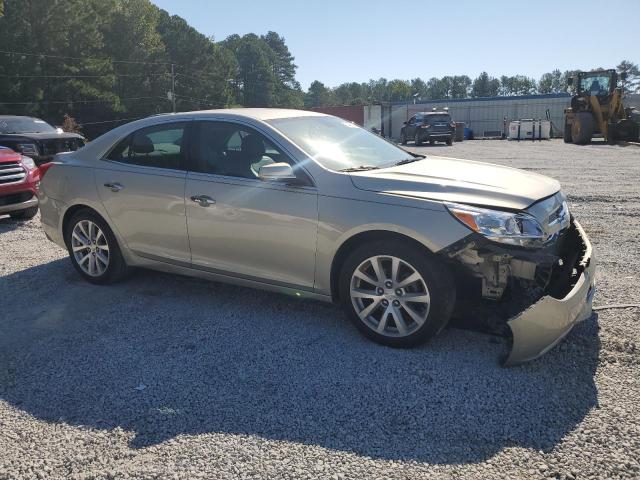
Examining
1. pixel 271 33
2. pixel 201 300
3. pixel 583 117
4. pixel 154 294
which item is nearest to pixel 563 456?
pixel 201 300

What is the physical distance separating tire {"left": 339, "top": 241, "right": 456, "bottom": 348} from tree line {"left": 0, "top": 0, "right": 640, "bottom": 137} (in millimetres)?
27663

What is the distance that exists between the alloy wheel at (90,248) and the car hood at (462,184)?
2726 mm

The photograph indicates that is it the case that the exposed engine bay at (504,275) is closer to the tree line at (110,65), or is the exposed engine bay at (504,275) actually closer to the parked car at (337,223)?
the parked car at (337,223)

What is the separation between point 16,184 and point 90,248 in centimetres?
396

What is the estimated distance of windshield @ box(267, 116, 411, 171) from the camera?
4320 millimetres

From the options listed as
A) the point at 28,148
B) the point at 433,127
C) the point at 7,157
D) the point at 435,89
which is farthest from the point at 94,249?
the point at 435,89

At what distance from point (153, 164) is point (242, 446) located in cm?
294

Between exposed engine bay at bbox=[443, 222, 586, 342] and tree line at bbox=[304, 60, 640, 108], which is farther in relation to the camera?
tree line at bbox=[304, 60, 640, 108]

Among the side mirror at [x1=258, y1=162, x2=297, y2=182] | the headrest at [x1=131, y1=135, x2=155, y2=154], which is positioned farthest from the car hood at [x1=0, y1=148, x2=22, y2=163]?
the side mirror at [x1=258, y1=162, x2=297, y2=182]

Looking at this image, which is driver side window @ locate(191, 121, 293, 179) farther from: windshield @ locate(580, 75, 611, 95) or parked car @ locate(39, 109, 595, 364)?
windshield @ locate(580, 75, 611, 95)

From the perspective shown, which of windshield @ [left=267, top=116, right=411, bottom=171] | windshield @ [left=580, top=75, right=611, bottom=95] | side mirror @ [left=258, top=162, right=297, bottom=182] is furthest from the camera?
windshield @ [left=580, top=75, right=611, bottom=95]

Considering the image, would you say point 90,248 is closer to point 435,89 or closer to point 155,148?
point 155,148

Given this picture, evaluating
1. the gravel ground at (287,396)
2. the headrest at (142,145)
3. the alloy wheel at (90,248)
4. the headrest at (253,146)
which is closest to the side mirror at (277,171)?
the headrest at (253,146)

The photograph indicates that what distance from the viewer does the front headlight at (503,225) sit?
3.46 meters
